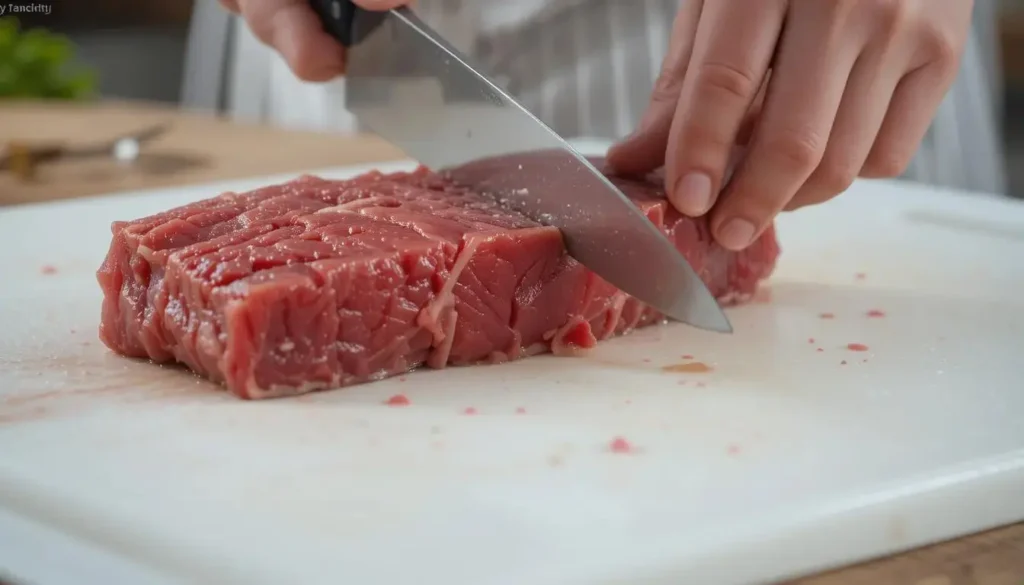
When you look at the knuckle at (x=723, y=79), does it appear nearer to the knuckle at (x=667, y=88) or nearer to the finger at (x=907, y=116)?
the knuckle at (x=667, y=88)

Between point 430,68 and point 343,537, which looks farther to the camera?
point 430,68

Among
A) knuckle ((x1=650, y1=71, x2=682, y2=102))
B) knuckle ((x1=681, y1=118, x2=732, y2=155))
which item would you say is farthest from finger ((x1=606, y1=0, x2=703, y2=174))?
knuckle ((x1=681, y1=118, x2=732, y2=155))

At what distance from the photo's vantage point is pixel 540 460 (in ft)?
6.00

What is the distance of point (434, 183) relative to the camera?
2807mm

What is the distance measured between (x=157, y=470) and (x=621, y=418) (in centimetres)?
82

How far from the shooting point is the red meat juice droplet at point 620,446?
187cm

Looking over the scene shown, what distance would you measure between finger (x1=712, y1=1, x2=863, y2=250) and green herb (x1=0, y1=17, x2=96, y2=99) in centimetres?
488

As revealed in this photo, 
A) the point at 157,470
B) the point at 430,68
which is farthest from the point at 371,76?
the point at 157,470

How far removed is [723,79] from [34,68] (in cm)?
500

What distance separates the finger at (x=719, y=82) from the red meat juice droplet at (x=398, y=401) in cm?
83

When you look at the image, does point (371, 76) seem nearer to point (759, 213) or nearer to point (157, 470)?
point (759, 213)

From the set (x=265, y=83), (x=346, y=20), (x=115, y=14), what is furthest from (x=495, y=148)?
(x=115, y=14)

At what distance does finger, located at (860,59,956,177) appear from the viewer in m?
2.64

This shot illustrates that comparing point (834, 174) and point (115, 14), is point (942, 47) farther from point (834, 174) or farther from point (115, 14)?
point (115, 14)
